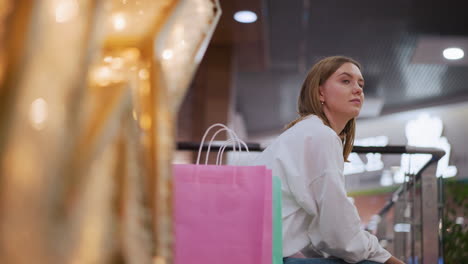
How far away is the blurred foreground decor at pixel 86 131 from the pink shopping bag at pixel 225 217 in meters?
0.80

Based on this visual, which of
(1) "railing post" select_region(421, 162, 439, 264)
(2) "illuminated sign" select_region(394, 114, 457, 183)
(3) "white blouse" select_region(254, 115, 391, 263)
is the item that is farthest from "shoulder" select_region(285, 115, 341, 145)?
(2) "illuminated sign" select_region(394, 114, 457, 183)

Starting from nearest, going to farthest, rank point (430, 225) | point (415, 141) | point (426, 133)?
point (430, 225) < point (426, 133) < point (415, 141)

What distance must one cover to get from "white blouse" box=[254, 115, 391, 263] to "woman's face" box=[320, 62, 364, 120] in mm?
348

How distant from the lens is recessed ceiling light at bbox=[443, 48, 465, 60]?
690cm

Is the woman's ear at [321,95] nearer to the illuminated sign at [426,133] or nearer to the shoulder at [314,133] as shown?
the shoulder at [314,133]

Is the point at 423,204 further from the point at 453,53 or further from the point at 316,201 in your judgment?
the point at 453,53

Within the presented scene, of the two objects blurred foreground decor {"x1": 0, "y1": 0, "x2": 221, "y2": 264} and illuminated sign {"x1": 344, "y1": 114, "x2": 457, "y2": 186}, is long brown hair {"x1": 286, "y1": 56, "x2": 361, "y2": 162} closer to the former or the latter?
blurred foreground decor {"x1": 0, "y1": 0, "x2": 221, "y2": 264}

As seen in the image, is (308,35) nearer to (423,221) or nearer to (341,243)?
(423,221)

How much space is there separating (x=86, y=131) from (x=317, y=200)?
3.95ft

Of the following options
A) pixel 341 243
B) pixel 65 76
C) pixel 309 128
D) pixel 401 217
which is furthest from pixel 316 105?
pixel 65 76

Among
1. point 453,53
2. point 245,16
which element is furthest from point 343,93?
point 453,53

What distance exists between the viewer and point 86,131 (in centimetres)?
42

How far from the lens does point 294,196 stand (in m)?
1.60

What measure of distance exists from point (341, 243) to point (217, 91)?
16.2 feet
